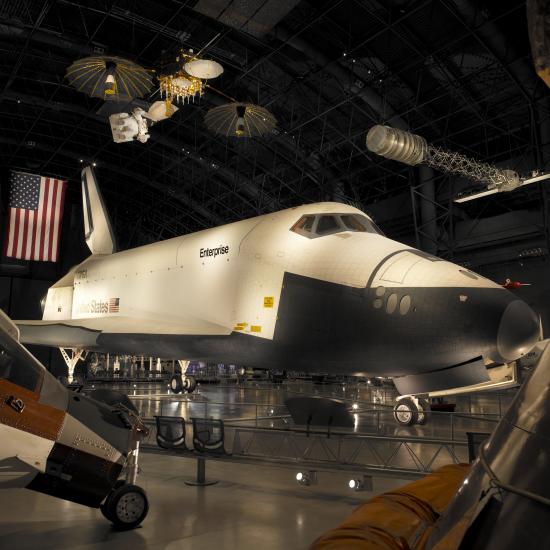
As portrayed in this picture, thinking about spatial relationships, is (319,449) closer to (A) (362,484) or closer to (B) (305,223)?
(A) (362,484)

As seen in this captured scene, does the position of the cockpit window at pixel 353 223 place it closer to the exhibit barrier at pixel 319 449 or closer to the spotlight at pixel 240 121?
Answer: the exhibit barrier at pixel 319 449

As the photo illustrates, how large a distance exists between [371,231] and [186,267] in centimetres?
275

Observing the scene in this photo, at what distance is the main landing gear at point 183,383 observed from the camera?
1272cm

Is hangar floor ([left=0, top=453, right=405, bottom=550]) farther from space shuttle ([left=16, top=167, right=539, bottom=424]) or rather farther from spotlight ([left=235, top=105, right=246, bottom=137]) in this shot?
spotlight ([left=235, top=105, right=246, bottom=137])

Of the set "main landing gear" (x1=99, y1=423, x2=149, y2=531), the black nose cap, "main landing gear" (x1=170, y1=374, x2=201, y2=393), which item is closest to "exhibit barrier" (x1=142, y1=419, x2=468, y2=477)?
the black nose cap

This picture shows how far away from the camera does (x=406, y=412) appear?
8.28m

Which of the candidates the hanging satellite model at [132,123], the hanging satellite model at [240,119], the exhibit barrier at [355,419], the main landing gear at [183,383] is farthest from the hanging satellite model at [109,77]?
the main landing gear at [183,383]

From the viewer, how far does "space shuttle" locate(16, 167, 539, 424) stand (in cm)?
443

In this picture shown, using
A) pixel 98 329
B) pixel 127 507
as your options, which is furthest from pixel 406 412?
pixel 127 507

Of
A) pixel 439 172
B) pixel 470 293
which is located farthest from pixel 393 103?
pixel 470 293

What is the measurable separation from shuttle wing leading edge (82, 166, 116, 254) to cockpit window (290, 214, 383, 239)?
754 cm

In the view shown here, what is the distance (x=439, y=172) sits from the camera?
58.8 ft

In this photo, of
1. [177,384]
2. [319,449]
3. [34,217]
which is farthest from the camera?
[34,217]

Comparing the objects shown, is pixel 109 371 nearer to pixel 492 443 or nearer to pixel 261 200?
pixel 261 200
